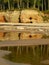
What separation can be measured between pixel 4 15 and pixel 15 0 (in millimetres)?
26385

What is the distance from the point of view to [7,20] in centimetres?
3950

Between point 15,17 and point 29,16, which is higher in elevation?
point 29,16

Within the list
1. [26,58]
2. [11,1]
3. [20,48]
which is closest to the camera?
[26,58]

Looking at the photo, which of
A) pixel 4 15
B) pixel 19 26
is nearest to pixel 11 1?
pixel 4 15

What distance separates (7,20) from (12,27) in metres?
8.68

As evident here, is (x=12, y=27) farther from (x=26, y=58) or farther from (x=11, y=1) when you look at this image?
(x=11, y=1)

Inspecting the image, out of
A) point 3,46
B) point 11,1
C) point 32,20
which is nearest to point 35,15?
point 32,20

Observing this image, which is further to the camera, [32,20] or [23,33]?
[32,20]

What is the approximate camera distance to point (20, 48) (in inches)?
631

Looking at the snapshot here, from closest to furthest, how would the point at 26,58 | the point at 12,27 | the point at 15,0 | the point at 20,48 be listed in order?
the point at 26,58
the point at 20,48
the point at 12,27
the point at 15,0

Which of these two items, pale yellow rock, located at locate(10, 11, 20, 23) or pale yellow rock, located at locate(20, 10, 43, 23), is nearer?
pale yellow rock, located at locate(20, 10, 43, 23)

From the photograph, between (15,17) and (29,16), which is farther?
(15,17)

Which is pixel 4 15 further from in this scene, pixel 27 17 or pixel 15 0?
pixel 15 0

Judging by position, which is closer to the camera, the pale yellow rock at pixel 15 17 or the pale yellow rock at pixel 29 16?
the pale yellow rock at pixel 29 16
